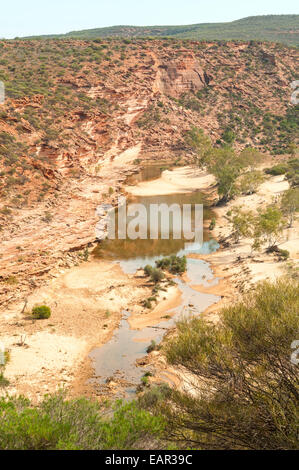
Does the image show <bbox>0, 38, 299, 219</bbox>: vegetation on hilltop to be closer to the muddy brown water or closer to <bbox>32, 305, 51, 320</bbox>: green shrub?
the muddy brown water

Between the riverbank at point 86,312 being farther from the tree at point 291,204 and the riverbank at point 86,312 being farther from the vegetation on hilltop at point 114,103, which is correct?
the vegetation on hilltop at point 114,103

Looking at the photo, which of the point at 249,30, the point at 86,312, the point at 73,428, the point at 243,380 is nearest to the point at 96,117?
the point at 86,312

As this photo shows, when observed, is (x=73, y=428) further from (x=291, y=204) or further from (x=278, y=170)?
(x=278, y=170)

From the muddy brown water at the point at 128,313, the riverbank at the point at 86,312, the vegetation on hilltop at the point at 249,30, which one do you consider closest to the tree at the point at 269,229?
the riverbank at the point at 86,312

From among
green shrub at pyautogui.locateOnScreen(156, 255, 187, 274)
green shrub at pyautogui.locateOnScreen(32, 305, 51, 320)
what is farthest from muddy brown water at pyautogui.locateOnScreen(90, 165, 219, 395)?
green shrub at pyautogui.locateOnScreen(32, 305, 51, 320)

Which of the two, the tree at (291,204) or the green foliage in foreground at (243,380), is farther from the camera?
the tree at (291,204)
